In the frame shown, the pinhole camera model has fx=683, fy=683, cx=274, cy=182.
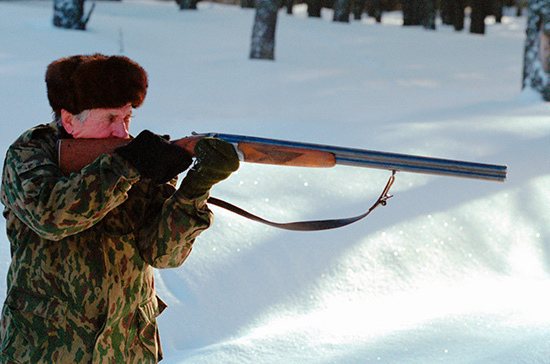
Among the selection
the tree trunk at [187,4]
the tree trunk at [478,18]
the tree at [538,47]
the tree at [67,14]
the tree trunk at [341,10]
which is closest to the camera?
the tree at [538,47]

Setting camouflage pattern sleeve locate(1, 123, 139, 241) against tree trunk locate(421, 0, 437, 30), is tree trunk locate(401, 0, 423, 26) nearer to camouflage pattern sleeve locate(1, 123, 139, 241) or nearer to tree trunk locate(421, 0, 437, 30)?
tree trunk locate(421, 0, 437, 30)

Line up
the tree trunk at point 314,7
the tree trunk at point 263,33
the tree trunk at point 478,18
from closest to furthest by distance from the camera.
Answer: the tree trunk at point 263,33 < the tree trunk at point 478,18 < the tree trunk at point 314,7

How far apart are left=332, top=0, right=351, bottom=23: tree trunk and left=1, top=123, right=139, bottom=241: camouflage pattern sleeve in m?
15.9

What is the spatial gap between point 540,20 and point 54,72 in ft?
22.0

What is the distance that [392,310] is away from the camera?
3326 millimetres

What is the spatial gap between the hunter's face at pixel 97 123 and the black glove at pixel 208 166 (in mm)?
210

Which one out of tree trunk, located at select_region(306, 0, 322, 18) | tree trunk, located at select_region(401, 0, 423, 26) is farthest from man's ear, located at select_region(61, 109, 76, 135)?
tree trunk, located at select_region(401, 0, 423, 26)

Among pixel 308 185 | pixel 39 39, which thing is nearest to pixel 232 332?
pixel 308 185

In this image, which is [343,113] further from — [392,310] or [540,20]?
[392,310]

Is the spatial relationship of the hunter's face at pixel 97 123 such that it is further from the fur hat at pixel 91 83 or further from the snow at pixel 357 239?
the snow at pixel 357 239

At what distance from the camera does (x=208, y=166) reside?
172 cm

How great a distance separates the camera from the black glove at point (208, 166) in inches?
67.4

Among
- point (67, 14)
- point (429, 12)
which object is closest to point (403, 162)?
point (67, 14)

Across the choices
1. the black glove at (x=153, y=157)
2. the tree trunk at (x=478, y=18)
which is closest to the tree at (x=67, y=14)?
the black glove at (x=153, y=157)
